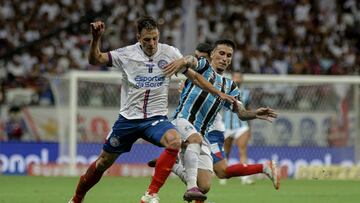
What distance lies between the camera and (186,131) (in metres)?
10.2

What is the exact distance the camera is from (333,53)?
2561cm

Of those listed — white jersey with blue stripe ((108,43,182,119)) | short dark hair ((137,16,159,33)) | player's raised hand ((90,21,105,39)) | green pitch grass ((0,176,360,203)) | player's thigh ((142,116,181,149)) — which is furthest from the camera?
green pitch grass ((0,176,360,203))

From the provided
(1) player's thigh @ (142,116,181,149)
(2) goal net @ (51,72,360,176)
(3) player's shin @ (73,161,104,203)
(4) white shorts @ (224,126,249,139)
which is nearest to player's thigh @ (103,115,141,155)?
(1) player's thigh @ (142,116,181,149)

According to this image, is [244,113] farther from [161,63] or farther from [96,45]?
[96,45]

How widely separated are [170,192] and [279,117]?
7754 millimetres

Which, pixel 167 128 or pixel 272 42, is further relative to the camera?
pixel 272 42

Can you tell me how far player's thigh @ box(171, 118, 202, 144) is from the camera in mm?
9984

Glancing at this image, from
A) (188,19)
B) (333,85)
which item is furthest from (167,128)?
(188,19)

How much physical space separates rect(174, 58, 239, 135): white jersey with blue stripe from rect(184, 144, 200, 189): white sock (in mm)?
889

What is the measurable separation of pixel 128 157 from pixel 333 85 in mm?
4982

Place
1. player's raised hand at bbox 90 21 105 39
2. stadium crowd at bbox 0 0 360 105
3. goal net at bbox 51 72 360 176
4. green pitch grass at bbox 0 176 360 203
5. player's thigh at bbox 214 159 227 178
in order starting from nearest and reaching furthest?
player's raised hand at bbox 90 21 105 39, player's thigh at bbox 214 159 227 178, green pitch grass at bbox 0 176 360 203, goal net at bbox 51 72 360 176, stadium crowd at bbox 0 0 360 105

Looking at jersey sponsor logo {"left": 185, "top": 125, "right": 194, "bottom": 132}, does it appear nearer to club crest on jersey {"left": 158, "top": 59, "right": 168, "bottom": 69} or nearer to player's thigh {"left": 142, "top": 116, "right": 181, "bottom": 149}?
player's thigh {"left": 142, "top": 116, "right": 181, "bottom": 149}

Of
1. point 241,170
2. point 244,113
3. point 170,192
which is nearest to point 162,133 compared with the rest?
point 244,113

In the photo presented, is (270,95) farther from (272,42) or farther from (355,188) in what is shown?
(355,188)
